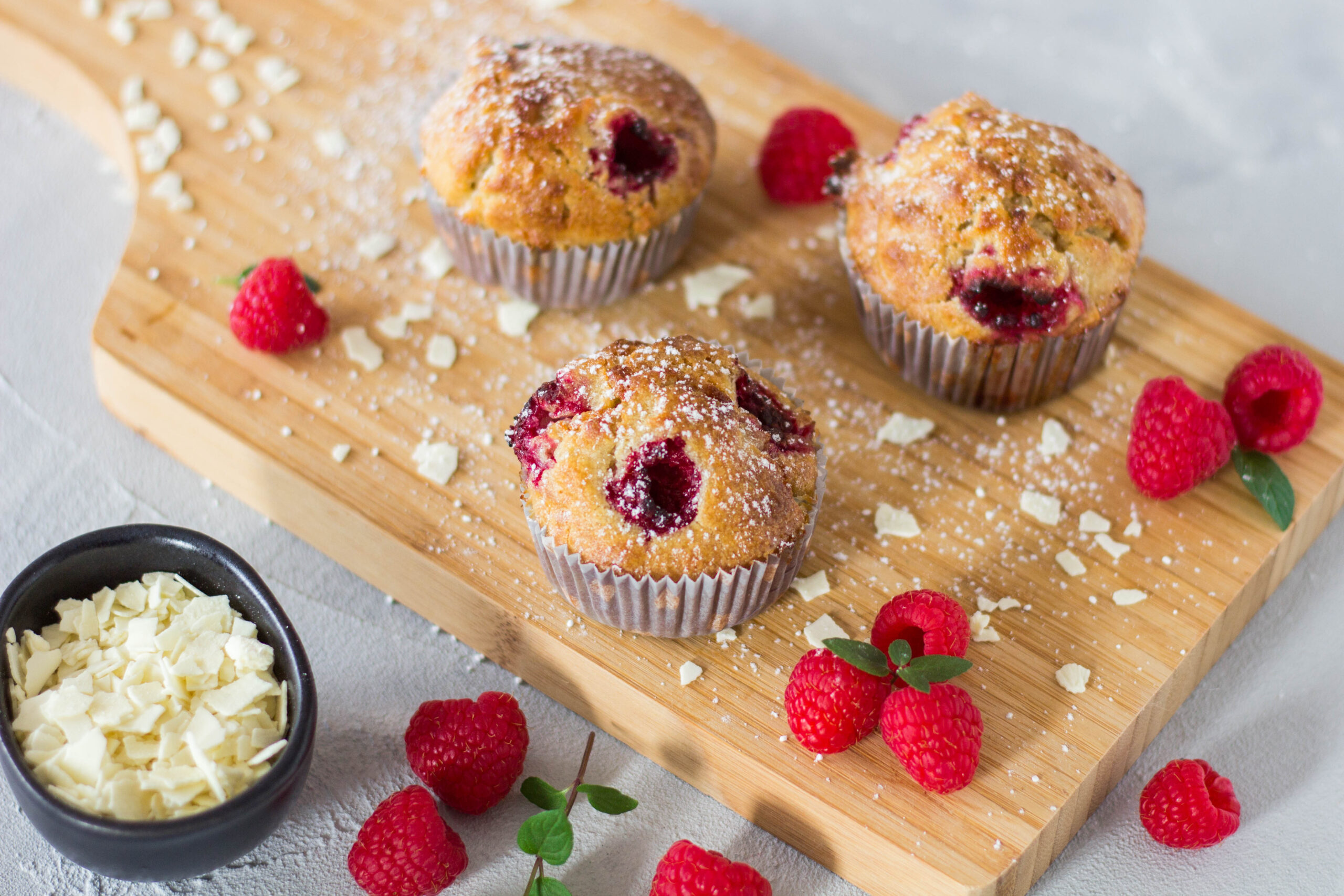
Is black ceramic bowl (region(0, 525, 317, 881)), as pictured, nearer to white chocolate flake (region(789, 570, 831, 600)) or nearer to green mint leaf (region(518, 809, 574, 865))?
green mint leaf (region(518, 809, 574, 865))

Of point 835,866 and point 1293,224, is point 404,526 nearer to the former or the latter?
point 835,866

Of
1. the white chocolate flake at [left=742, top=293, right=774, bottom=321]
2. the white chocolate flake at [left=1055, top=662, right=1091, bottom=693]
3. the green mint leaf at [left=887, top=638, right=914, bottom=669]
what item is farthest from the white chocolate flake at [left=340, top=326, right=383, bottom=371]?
the white chocolate flake at [left=1055, top=662, right=1091, bottom=693]

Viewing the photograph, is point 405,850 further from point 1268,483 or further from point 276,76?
point 276,76

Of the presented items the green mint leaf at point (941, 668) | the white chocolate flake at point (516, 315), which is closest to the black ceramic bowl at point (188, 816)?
the white chocolate flake at point (516, 315)

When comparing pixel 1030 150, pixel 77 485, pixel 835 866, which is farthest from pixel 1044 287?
pixel 77 485

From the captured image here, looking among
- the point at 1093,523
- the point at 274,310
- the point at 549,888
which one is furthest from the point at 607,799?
the point at 274,310

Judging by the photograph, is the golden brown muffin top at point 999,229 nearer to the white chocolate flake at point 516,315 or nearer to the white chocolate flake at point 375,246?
the white chocolate flake at point 516,315
